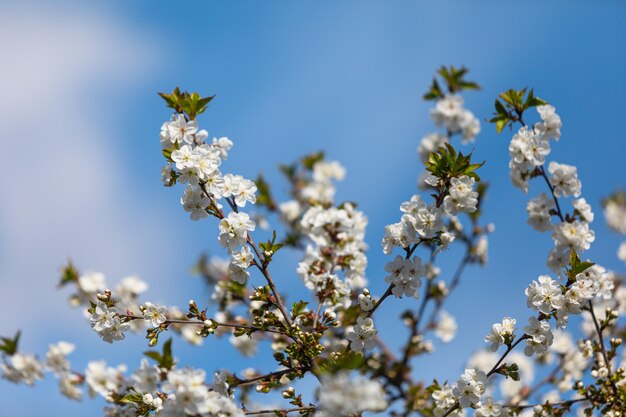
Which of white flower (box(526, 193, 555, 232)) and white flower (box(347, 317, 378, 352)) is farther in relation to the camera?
white flower (box(526, 193, 555, 232))

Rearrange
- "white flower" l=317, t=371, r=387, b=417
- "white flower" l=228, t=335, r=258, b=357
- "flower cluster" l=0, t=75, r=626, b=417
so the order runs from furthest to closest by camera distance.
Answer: "white flower" l=228, t=335, r=258, b=357 → "flower cluster" l=0, t=75, r=626, b=417 → "white flower" l=317, t=371, r=387, b=417

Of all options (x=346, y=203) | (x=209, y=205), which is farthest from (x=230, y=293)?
(x=209, y=205)

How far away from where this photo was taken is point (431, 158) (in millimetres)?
3973

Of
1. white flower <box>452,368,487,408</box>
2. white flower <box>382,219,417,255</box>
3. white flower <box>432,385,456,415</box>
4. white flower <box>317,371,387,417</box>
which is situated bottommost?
white flower <box>317,371,387,417</box>

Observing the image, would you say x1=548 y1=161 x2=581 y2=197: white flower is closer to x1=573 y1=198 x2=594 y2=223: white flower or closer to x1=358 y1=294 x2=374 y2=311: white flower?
x1=573 y1=198 x2=594 y2=223: white flower

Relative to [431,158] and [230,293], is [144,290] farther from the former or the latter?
[431,158]

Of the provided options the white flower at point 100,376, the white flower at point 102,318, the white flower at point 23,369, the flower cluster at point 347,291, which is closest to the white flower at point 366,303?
the flower cluster at point 347,291

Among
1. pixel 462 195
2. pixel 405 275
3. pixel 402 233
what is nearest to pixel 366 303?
pixel 405 275

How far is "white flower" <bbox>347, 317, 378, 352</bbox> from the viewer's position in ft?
13.4

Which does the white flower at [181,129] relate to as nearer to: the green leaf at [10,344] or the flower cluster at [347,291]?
the flower cluster at [347,291]

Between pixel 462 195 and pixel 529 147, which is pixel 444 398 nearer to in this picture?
pixel 462 195

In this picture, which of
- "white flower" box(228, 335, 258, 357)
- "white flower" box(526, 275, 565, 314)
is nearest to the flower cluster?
"white flower" box(526, 275, 565, 314)

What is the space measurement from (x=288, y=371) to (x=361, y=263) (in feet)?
4.76

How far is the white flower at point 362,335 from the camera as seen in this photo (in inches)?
161
